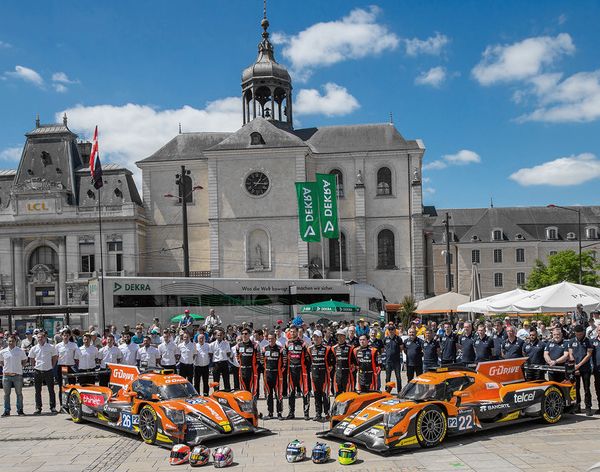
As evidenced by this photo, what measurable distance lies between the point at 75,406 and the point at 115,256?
128ft

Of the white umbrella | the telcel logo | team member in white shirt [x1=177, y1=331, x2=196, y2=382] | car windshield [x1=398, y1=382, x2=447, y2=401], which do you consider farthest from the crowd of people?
the white umbrella

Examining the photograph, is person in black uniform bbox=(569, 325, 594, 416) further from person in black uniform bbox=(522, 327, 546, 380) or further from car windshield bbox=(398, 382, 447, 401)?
car windshield bbox=(398, 382, 447, 401)

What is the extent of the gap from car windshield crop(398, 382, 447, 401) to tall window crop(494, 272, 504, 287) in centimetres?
5977

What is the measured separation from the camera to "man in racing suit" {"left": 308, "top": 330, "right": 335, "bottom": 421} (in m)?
15.3

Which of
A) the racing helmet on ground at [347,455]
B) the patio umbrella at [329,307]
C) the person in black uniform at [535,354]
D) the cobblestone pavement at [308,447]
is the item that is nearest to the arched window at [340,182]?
the patio umbrella at [329,307]

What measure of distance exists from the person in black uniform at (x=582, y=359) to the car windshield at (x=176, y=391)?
8420 mm

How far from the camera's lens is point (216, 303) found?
33812 mm

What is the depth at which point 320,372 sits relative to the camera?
15359 mm

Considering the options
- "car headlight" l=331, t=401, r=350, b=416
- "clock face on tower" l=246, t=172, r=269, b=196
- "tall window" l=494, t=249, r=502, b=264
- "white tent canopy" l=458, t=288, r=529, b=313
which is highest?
"clock face on tower" l=246, t=172, r=269, b=196

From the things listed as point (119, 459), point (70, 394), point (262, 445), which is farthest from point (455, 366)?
point (70, 394)

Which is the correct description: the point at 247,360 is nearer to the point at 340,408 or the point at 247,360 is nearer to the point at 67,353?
the point at 340,408

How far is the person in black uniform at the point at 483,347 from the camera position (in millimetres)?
17266

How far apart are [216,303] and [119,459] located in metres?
21.9

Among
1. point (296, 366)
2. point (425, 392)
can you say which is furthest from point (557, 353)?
point (296, 366)
